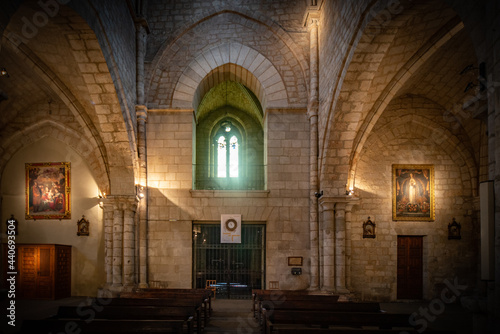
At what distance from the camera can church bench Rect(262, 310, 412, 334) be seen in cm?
594

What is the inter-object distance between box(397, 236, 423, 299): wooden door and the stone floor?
350mm

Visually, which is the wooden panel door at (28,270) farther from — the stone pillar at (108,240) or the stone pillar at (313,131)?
the stone pillar at (313,131)

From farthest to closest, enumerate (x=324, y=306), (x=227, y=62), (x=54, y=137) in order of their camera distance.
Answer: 1. (x=54, y=137)
2. (x=227, y=62)
3. (x=324, y=306)

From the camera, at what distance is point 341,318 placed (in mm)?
6047

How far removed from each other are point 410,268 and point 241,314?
5.41m

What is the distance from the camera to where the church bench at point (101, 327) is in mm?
5156

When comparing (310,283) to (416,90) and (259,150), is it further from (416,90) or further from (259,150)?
(259,150)

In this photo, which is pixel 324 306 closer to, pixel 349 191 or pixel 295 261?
pixel 295 261

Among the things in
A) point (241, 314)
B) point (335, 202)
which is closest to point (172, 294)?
point (241, 314)

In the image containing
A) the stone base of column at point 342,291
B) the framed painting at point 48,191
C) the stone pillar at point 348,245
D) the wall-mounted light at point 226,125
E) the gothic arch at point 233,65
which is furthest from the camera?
the wall-mounted light at point 226,125

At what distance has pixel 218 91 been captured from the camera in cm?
1535

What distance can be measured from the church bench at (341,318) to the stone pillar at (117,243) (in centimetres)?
551

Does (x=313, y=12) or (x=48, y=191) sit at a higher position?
(x=313, y=12)

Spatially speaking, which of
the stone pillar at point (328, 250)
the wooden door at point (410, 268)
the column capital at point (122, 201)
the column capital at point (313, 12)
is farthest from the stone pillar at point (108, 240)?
the wooden door at point (410, 268)
